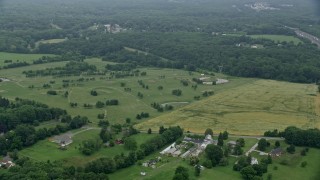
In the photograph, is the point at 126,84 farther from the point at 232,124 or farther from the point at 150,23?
the point at 150,23

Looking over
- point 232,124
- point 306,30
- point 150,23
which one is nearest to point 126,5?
point 150,23

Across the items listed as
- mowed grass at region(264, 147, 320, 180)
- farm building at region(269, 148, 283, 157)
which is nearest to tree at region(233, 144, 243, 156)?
farm building at region(269, 148, 283, 157)

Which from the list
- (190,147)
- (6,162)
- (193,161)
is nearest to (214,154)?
(193,161)

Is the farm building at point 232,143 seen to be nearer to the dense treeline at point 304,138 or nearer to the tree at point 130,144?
the dense treeline at point 304,138

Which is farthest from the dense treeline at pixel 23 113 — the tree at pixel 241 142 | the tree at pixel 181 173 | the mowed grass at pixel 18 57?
the mowed grass at pixel 18 57

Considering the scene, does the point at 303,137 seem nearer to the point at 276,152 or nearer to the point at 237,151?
the point at 276,152

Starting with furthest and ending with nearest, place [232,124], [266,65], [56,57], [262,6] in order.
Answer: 1. [262,6]
2. [56,57]
3. [266,65]
4. [232,124]
